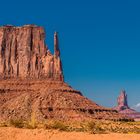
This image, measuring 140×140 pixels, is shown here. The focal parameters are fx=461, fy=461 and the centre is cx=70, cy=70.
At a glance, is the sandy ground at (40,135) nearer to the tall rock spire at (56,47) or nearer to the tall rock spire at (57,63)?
the tall rock spire at (57,63)

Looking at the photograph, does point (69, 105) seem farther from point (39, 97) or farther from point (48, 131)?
point (48, 131)

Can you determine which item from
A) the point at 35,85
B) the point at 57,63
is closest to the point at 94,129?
the point at 35,85

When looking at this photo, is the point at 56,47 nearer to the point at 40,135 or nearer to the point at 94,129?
the point at 94,129

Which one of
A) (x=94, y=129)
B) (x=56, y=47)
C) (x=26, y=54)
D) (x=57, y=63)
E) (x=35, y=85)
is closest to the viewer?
(x=94, y=129)

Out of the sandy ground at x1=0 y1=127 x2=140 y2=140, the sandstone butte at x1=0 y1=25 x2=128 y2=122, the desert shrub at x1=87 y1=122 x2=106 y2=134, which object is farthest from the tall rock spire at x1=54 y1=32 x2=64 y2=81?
the sandy ground at x1=0 y1=127 x2=140 y2=140

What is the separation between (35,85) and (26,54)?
16072 millimetres

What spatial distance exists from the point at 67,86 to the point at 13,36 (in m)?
24.6

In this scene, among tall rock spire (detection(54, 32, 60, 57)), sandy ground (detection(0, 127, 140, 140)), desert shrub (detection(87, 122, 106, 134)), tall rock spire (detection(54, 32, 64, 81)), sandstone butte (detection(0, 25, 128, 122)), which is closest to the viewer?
sandy ground (detection(0, 127, 140, 140))

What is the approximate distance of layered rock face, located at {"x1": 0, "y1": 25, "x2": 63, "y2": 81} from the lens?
12156 cm

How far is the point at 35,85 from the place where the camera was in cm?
11225

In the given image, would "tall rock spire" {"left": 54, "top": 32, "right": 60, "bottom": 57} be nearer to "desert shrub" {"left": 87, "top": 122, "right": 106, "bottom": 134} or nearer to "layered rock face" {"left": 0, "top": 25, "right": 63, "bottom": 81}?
"layered rock face" {"left": 0, "top": 25, "right": 63, "bottom": 81}

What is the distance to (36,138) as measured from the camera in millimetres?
35656

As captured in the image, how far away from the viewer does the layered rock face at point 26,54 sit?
122 metres

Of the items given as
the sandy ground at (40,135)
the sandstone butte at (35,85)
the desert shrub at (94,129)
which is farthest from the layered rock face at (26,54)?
the sandy ground at (40,135)
